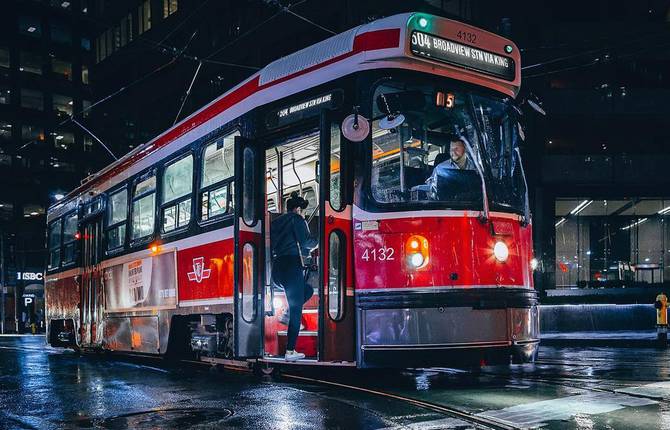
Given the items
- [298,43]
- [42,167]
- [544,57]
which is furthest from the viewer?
[42,167]

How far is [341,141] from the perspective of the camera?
755cm

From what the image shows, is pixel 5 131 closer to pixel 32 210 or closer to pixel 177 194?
pixel 32 210

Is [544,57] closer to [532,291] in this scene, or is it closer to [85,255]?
[85,255]

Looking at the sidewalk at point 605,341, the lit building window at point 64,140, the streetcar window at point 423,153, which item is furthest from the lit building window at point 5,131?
the streetcar window at point 423,153

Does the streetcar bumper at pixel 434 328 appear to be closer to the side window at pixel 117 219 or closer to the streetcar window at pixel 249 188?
the streetcar window at pixel 249 188

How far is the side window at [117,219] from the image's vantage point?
12.7 metres

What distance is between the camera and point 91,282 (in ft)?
46.8

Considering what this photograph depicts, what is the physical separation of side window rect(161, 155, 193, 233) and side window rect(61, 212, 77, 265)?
5.61m

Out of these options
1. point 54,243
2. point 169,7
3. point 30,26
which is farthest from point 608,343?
point 30,26

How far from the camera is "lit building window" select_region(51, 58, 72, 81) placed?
221ft

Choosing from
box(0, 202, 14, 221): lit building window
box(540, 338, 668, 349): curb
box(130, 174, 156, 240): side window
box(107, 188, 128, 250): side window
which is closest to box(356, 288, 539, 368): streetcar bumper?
box(130, 174, 156, 240): side window

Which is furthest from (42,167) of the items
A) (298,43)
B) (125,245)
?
(125,245)

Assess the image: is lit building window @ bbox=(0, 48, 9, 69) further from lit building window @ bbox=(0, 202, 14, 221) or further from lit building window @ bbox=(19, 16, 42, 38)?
lit building window @ bbox=(0, 202, 14, 221)

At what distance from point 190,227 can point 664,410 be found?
6.29 m
